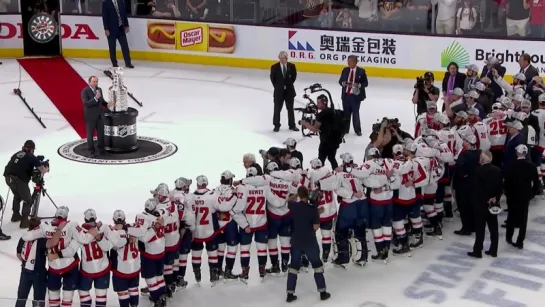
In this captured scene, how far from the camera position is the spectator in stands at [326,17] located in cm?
1823

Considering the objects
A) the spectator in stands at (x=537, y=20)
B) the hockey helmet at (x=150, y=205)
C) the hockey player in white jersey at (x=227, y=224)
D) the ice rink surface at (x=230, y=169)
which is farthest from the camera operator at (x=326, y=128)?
the spectator in stands at (x=537, y=20)

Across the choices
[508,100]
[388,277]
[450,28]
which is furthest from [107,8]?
[388,277]

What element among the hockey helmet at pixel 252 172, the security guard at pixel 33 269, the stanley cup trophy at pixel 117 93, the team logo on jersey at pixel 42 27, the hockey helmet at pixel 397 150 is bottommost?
the security guard at pixel 33 269

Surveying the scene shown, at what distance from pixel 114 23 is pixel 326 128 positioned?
8483 mm

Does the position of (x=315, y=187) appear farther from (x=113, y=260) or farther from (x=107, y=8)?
(x=107, y=8)

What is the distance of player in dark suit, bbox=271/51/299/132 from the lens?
47.0 ft

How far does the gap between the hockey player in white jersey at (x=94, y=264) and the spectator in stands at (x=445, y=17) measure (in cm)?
1071

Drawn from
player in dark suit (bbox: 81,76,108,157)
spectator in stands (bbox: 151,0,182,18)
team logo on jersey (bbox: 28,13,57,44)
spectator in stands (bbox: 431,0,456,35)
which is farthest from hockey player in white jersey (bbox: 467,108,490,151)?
team logo on jersey (bbox: 28,13,57,44)

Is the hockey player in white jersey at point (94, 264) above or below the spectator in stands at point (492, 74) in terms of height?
below

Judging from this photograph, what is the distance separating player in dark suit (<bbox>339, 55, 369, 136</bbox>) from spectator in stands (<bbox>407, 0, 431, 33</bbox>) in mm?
3992

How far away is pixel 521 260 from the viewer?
Answer: 9945mm

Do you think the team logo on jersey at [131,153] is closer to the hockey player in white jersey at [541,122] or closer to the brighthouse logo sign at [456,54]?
the hockey player in white jersey at [541,122]

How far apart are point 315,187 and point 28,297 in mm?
2877

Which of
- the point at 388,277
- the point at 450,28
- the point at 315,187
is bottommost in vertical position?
the point at 388,277
